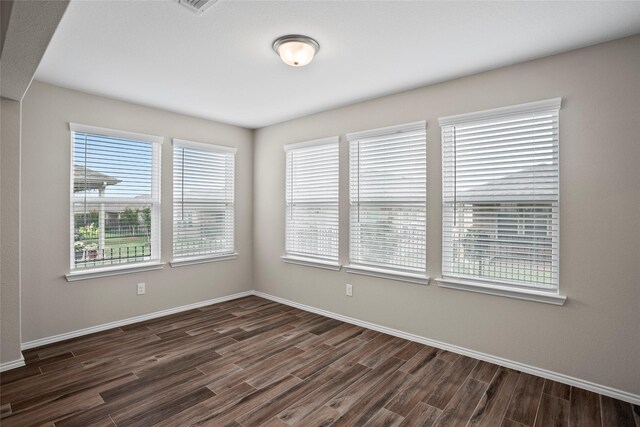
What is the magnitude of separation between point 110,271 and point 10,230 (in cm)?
108

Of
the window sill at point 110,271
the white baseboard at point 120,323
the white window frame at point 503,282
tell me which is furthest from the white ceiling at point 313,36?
the white baseboard at point 120,323

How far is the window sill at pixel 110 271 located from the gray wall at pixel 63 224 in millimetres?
63

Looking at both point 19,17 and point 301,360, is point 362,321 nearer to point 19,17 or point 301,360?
point 301,360

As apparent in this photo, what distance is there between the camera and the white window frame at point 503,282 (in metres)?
2.69

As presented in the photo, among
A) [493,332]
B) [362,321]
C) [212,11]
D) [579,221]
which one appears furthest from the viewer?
[362,321]

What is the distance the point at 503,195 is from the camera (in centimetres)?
292

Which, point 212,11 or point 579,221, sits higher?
point 212,11

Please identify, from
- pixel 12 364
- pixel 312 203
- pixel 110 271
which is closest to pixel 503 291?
A: pixel 312 203

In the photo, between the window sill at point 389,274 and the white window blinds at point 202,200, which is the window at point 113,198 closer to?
the white window blinds at point 202,200

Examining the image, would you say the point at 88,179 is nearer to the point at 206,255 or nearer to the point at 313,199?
the point at 206,255

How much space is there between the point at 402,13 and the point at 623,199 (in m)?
2.08

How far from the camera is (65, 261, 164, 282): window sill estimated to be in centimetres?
351

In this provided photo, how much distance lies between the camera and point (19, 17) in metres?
1.66

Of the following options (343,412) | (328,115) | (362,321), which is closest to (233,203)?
(328,115)
